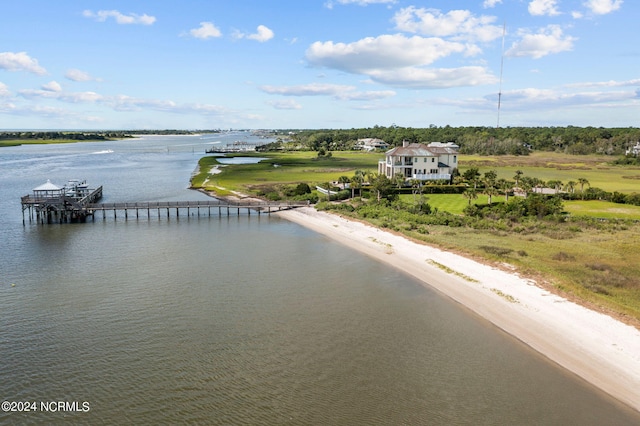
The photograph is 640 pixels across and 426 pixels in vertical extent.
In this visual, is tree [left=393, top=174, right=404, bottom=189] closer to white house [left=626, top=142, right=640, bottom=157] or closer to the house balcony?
the house balcony

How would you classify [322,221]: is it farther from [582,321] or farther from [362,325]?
→ [582,321]

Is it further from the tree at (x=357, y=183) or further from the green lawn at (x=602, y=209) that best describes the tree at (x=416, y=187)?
the green lawn at (x=602, y=209)

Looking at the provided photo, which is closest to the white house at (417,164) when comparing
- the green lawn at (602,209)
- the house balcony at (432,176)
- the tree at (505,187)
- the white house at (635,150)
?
the house balcony at (432,176)

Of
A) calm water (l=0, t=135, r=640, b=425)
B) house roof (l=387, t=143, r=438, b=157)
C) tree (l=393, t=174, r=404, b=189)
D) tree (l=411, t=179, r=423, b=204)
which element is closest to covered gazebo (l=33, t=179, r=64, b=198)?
calm water (l=0, t=135, r=640, b=425)

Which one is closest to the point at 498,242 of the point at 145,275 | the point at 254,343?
the point at 254,343

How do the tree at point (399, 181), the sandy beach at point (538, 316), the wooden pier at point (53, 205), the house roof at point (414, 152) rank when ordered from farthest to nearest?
the house roof at point (414, 152)
the tree at point (399, 181)
the wooden pier at point (53, 205)
the sandy beach at point (538, 316)

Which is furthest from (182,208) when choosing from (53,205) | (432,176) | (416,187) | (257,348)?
(257,348)
